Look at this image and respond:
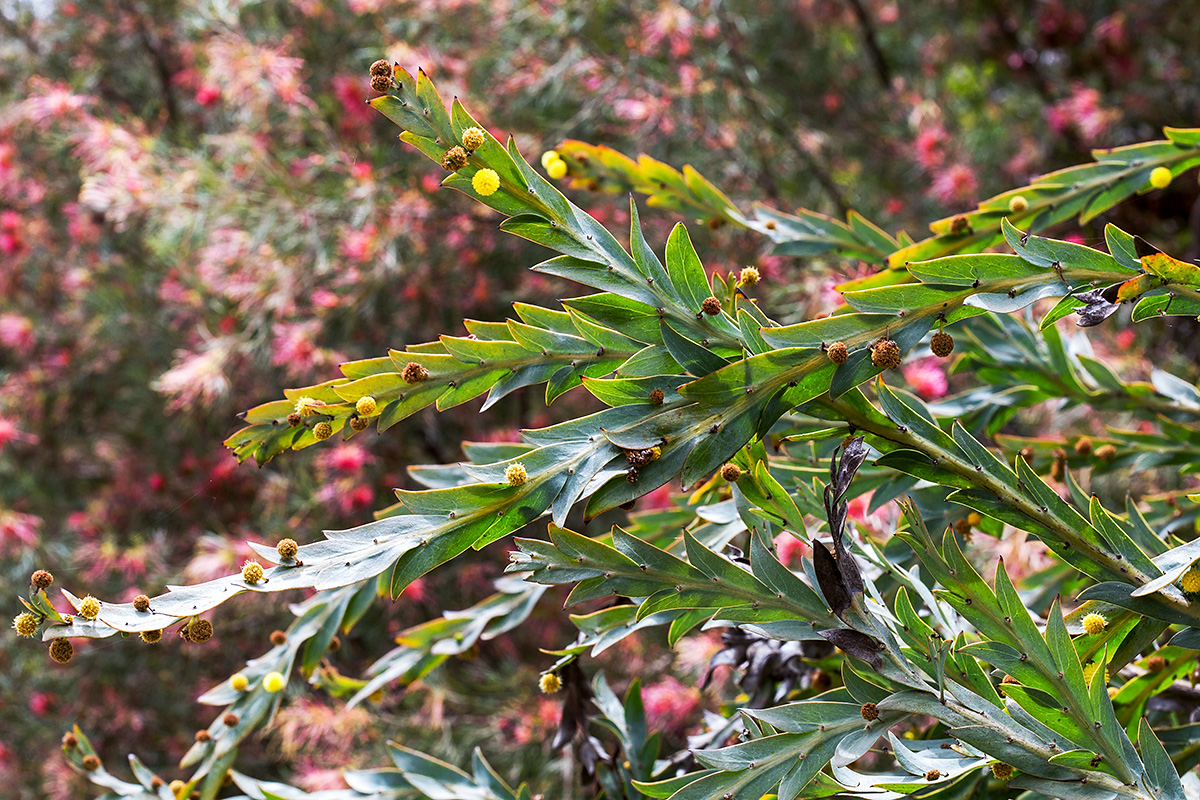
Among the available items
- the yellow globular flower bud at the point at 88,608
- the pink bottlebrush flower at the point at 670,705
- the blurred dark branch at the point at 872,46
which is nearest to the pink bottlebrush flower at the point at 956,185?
the blurred dark branch at the point at 872,46

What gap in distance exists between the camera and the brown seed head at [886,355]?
1.36 ft

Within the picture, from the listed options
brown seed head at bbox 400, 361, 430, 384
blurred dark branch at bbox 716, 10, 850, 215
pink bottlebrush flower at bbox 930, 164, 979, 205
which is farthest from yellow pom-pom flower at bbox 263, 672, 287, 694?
pink bottlebrush flower at bbox 930, 164, 979, 205

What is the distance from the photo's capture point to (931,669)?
0.43 meters

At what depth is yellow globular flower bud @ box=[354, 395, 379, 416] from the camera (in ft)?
1.44

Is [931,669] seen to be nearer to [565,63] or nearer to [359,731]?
[359,731]

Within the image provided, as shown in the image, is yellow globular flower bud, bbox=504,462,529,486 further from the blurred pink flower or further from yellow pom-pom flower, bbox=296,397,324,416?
the blurred pink flower

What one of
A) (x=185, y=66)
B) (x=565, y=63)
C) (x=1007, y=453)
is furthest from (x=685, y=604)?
(x=185, y=66)

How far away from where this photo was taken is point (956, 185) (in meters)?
1.60

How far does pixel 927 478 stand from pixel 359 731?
1.22 meters

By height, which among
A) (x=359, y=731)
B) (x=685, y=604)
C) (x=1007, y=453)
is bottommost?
(x=359, y=731)

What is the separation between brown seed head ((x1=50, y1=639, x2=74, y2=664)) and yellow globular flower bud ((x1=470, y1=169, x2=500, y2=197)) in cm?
27

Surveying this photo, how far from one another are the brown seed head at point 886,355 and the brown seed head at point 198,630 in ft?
1.09

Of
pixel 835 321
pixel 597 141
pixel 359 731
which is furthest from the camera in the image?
pixel 597 141

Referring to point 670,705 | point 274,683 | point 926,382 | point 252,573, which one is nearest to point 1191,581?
point 252,573
